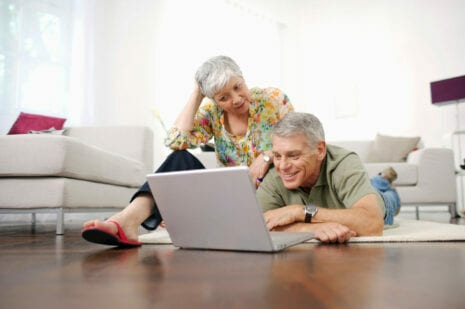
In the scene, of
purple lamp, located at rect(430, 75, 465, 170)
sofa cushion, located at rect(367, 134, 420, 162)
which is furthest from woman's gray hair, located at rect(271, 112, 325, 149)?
purple lamp, located at rect(430, 75, 465, 170)

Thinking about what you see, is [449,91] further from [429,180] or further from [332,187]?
[332,187]

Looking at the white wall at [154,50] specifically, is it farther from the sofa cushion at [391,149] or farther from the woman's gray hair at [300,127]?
the woman's gray hair at [300,127]

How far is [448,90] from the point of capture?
4.63 metres

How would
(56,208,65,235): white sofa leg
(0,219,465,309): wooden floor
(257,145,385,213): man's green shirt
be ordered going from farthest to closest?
(56,208,65,235): white sofa leg, (257,145,385,213): man's green shirt, (0,219,465,309): wooden floor

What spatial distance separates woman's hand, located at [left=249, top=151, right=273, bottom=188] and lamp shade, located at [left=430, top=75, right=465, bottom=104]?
356 cm

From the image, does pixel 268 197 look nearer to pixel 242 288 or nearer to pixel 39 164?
pixel 242 288

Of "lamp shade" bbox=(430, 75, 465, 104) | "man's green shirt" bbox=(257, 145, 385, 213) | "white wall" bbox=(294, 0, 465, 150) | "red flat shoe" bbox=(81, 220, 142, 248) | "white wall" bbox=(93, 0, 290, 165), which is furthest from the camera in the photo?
"white wall" bbox=(294, 0, 465, 150)

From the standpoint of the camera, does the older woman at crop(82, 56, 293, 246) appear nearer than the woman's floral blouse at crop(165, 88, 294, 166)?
Yes

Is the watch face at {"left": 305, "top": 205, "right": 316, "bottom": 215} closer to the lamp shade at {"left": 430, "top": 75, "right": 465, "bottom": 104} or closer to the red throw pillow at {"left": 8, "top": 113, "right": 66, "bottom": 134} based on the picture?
the red throw pillow at {"left": 8, "top": 113, "right": 66, "bottom": 134}

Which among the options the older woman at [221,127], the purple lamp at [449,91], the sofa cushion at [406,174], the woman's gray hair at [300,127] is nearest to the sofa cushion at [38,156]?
the older woman at [221,127]

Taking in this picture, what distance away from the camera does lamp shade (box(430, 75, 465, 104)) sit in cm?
452

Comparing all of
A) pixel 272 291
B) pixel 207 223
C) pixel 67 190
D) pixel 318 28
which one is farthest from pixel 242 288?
pixel 318 28

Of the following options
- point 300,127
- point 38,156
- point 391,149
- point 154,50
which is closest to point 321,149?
point 300,127

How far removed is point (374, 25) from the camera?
5949mm
